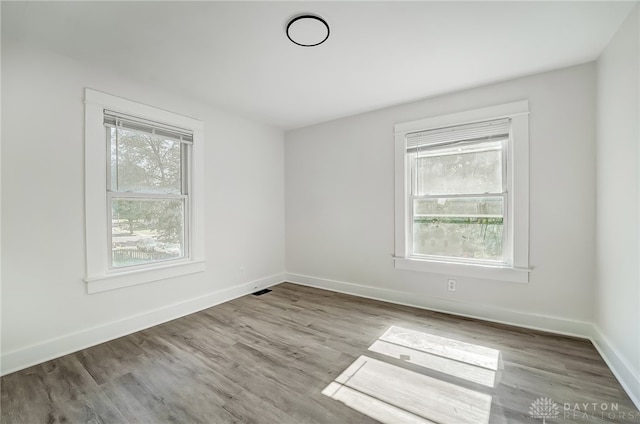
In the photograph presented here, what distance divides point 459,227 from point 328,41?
2.37 meters

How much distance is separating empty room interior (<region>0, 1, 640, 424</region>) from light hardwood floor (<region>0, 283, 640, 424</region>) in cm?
2

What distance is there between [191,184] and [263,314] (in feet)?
5.73

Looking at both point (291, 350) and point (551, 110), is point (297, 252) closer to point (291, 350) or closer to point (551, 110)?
point (291, 350)

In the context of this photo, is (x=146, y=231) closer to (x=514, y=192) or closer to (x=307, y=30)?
(x=307, y=30)

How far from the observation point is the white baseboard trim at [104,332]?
2.05 metres

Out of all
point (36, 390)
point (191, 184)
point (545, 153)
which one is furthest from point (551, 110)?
point (36, 390)

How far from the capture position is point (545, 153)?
2.59 m

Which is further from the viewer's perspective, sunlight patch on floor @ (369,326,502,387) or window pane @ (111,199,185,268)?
window pane @ (111,199,185,268)

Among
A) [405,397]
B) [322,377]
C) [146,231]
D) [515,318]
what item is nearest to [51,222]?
[146,231]

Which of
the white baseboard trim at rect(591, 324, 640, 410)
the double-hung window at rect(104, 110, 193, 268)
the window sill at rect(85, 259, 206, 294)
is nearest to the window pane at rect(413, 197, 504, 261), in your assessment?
the white baseboard trim at rect(591, 324, 640, 410)

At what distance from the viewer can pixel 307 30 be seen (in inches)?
77.5

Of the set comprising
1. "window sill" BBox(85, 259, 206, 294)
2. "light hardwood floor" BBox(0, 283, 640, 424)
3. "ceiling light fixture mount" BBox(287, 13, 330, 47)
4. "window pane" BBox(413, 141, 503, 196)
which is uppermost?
"ceiling light fixture mount" BBox(287, 13, 330, 47)

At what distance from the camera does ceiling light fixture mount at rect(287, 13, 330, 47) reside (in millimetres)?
1860

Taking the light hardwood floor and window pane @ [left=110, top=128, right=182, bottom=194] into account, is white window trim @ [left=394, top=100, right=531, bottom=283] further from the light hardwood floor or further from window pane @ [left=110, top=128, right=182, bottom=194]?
window pane @ [left=110, top=128, right=182, bottom=194]
